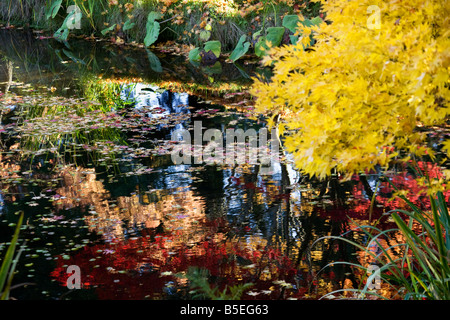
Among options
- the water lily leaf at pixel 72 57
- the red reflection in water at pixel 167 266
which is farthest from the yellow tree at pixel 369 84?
the water lily leaf at pixel 72 57

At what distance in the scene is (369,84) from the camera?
2090mm

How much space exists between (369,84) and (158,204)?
256cm

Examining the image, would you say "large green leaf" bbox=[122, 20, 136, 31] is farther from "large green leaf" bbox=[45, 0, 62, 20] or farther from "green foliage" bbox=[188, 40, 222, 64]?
"green foliage" bbox=[188, 40, 222, 64]

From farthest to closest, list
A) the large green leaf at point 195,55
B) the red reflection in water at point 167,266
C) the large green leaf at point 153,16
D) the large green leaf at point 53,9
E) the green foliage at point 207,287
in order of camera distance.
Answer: the large green leaf at point 53,9
the large green leaf at point 153,16
the large green leaf at point 195,55
the red reflection in water at point 167,266
the green foliage at point 207,287

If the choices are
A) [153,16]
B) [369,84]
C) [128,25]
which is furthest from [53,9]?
[369,84]

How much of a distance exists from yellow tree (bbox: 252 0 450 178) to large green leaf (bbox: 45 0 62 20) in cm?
1124

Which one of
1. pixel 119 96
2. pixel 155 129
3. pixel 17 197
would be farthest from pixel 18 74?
pixel 17 197

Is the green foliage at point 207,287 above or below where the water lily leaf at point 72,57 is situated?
below

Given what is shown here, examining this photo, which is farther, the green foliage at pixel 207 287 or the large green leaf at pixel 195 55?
the large green leaf at pixel 195 55

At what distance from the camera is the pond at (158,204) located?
317 centimetres

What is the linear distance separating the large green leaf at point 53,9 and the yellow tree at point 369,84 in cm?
1124

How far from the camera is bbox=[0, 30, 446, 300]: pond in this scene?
317cm

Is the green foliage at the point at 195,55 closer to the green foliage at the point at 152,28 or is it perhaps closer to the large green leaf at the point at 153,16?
the green foliage at the point at 152,28

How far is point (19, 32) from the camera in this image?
1407cm
